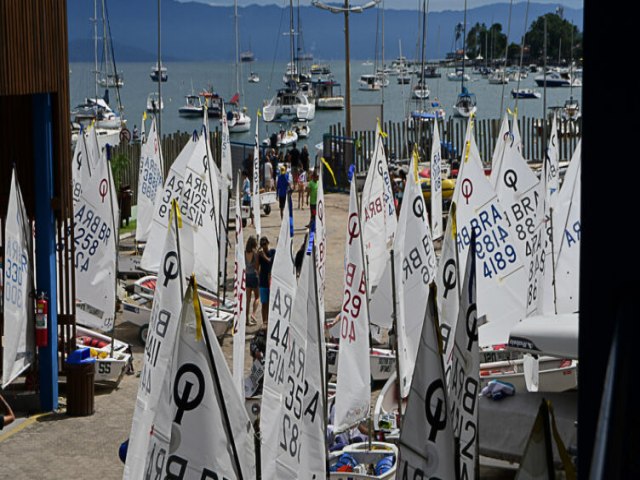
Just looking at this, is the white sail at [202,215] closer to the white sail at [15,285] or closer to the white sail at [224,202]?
the white sail at [224,202]

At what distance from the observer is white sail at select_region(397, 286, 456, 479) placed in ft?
18.6

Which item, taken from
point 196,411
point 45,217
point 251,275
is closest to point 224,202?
point 251,275

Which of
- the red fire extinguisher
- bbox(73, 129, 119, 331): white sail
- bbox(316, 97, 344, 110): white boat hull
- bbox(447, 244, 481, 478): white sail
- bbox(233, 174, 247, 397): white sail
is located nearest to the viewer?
bbox(447, 244, 481, 478): white sail

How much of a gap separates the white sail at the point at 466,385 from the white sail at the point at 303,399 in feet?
3.90

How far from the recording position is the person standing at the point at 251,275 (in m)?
15.5

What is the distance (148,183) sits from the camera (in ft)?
68.1

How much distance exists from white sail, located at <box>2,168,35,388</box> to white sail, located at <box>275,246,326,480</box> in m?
4.33

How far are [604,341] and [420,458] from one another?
2960mm

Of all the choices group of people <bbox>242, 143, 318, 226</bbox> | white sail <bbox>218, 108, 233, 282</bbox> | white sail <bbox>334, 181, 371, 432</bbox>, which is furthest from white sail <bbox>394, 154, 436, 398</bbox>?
group of people <bbox>242, 143, 318, 226</bbox>

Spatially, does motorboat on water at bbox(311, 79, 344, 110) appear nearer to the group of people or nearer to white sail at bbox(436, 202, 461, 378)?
the group of people

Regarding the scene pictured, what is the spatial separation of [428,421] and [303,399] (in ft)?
6.69

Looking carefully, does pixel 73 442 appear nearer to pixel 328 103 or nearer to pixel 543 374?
pixel 543 374

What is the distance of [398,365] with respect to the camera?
998 centimetres

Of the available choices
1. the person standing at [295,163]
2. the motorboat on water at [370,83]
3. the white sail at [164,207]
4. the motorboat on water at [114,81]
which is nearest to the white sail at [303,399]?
the white sail at [164,207]
